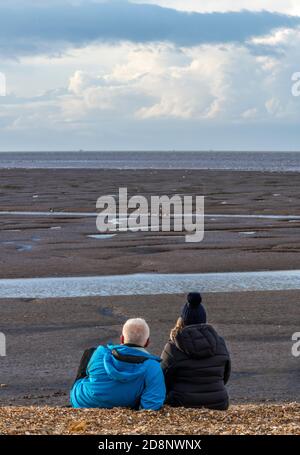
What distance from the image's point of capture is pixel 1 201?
1609 inches

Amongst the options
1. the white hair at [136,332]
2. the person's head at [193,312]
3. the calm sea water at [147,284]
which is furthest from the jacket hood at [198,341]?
the calm sea water at [147,284]

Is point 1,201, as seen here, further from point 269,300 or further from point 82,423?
point 82,423

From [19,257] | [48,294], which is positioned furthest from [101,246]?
[48,294]

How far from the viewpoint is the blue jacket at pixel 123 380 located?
24.8 ft

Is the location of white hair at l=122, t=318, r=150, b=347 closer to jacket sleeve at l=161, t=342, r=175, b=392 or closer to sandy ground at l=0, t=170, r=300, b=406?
jacket sleeve at l=161, t=342, r=175, b=392

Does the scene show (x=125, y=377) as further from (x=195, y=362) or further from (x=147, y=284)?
(x=147, y=284)

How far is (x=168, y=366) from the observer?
313 inches

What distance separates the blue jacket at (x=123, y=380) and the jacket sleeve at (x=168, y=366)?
0.74ft

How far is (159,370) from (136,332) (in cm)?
48

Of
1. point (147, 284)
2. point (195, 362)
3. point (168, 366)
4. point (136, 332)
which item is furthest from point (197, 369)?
point (147, 284)

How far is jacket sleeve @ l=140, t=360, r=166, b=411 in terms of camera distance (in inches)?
300
